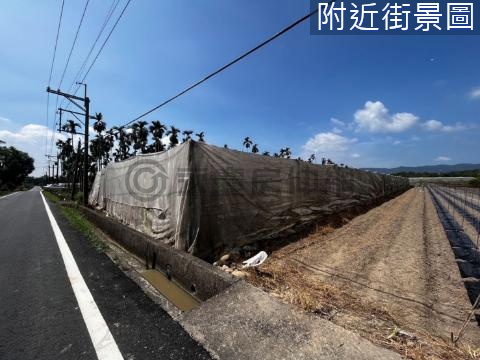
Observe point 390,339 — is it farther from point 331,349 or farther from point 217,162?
point 217,162

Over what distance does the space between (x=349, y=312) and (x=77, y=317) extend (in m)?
2.96

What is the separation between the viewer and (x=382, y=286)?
15.5 feet

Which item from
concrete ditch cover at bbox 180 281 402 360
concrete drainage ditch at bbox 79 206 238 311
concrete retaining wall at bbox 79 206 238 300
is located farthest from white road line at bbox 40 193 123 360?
concrete retaining wall at bbox 79 206 238 300

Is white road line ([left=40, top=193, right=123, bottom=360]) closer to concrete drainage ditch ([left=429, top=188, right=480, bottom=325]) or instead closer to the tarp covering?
the tarp covering

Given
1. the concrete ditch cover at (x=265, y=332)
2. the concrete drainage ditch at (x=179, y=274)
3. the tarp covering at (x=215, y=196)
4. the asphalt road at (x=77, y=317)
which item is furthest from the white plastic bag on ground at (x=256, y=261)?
the concrete ditch cover at (x=265, y=332)

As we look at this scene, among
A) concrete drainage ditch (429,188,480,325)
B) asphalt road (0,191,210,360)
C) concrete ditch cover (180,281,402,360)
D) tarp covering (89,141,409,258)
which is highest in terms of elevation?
tarp covering (89,141,409,258)

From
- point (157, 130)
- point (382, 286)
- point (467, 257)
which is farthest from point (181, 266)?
point (157, 130)

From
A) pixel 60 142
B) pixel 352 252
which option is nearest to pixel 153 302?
pixel 352 252

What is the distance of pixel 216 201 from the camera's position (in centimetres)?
608

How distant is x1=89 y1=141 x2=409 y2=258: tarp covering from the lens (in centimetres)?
569

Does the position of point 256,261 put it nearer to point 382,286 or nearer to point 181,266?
point 181,266

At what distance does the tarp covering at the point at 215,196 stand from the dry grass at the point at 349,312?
1351mm

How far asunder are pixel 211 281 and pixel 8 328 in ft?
6.77

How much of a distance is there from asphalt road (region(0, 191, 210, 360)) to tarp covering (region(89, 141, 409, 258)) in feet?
5.19
